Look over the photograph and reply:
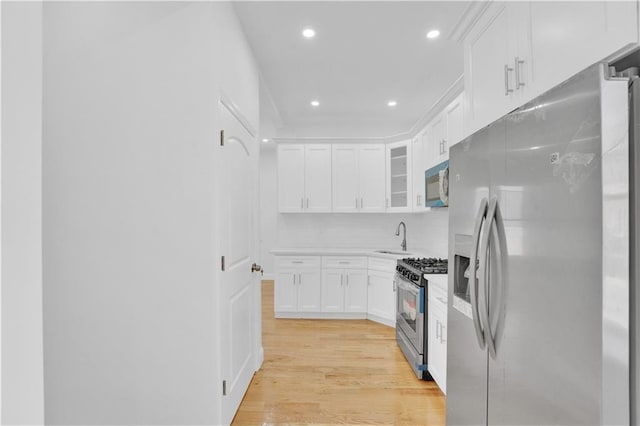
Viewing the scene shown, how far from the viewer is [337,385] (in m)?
2.71

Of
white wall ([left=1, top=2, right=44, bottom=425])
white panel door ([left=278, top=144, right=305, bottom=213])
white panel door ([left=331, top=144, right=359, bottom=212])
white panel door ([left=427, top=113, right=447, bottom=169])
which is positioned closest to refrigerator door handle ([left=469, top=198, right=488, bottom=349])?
white wall ([left=1, top=2, right=44, bottom=425])

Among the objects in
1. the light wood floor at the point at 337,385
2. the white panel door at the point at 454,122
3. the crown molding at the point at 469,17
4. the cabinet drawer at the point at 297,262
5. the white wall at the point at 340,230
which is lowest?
the light wood floor at the point at 337,385

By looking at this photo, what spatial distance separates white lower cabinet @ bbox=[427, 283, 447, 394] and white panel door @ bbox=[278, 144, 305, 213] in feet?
8.34

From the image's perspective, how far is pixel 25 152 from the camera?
0.61 meters

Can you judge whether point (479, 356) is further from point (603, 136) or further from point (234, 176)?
point (234, 176)

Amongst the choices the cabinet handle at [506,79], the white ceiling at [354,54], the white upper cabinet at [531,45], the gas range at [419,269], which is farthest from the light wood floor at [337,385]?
the white ceiling at [354,54]

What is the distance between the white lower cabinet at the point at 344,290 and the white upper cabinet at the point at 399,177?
101cm

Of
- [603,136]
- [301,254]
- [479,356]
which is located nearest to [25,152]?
[603,136]

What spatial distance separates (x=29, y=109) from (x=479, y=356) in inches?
69.9

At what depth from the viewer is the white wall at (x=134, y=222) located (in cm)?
176

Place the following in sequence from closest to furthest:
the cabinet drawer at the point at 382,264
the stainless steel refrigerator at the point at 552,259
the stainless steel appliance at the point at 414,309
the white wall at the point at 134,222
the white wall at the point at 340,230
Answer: the stainless steel refrigerator at the point at 552,259, the white wall at the point at 134,222, the stainless steel appliance at the point at 414,309, the cabinet drawer at the point at 382,264, the white wall at the point at 340,230

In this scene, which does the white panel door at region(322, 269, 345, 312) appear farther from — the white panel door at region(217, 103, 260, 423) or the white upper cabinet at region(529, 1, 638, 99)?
the white upper cabinet at region(529, 1, 638, 99)

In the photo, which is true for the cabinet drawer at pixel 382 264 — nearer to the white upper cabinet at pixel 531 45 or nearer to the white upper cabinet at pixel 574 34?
the white upper cabinet at pixel 531 45

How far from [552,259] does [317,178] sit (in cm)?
390
